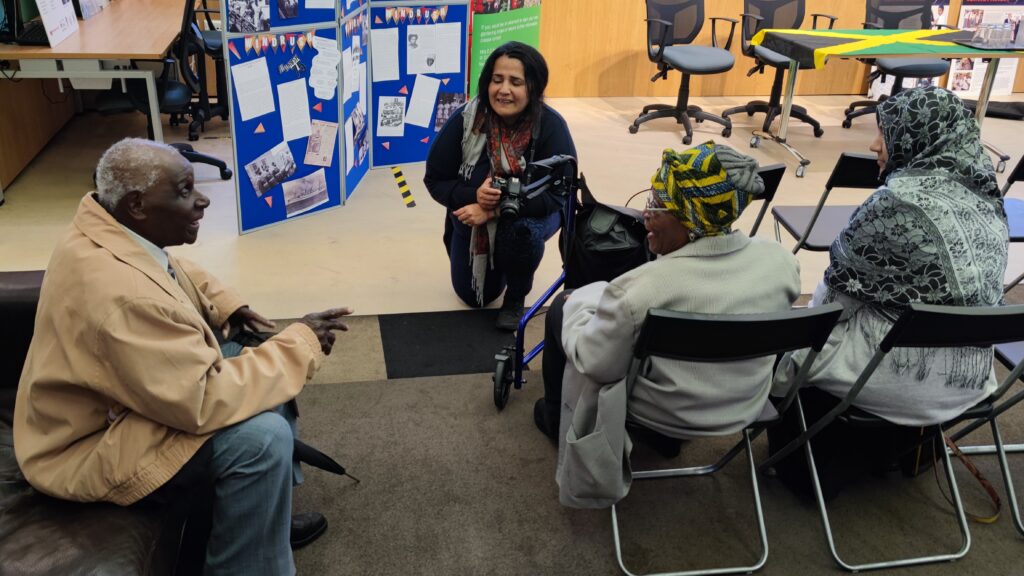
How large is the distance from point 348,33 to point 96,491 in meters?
3.06

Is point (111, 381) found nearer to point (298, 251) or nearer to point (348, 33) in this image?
point (298, 251)

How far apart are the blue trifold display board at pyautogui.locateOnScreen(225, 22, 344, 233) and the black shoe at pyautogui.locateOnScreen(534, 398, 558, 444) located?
78.3 inches

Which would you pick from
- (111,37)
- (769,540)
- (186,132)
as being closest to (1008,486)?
(769,540)

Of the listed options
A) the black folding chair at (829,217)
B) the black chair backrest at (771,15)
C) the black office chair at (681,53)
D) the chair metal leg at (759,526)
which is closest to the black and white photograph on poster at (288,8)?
the black folding chair at (829,217)

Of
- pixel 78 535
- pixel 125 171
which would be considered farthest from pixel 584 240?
pixel 78 535

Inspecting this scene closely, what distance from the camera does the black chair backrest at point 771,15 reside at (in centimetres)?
644

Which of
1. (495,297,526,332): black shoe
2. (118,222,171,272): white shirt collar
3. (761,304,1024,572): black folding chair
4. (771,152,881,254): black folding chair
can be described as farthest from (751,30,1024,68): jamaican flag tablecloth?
(118,222,171,272): white shirt collar

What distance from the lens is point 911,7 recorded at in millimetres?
6633

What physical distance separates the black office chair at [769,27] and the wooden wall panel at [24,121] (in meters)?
4.55

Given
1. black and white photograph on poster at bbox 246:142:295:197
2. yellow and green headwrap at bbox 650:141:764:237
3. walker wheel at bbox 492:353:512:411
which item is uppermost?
yellow and green headwrap at bbox 650:141:764:237

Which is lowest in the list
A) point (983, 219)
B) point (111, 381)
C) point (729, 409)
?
point (729, 409)

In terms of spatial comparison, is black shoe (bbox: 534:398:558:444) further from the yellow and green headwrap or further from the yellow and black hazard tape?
the yellow and black hazard tape

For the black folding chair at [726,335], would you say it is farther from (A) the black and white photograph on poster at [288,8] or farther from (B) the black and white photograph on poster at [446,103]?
(B) the black and white photograph on poster at [446,103]

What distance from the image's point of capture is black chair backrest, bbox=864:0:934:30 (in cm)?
663
